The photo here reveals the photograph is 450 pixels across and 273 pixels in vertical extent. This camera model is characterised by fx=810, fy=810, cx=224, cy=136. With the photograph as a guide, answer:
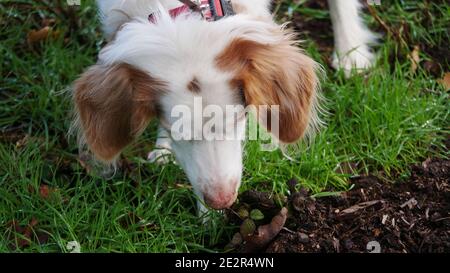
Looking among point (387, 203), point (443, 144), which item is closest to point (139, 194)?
point (387, 203)

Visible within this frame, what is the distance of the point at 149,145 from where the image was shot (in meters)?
4.07

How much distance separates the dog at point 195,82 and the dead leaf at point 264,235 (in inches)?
11.0

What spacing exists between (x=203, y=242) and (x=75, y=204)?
1.97 ft

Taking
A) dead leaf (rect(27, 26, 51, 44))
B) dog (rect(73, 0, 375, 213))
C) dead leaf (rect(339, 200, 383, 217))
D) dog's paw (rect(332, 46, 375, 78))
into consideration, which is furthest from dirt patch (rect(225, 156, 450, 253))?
dead leaf (rect(27, 26, 51, 44))

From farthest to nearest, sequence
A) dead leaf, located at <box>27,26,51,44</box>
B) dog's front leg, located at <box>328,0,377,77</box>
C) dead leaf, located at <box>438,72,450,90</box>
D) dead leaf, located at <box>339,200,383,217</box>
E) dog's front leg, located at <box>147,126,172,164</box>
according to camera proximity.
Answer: dead leaf, located at <box>27,26,51,44</box>
dog's front leg, located at <box>328,0,377,77</box>
dead leaf, located at <box>438,72,450,90</box>
dog's front leg, located at <box>147,126,172,164</box>
dead leaf, located at <box>339,200,383,217</box>

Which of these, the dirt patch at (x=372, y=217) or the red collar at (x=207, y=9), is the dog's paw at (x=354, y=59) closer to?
the dirt patch at (x=372, y=217)

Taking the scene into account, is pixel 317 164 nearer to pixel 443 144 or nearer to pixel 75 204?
pixel 443 144

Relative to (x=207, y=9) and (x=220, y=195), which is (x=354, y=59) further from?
(x=220, y=195)

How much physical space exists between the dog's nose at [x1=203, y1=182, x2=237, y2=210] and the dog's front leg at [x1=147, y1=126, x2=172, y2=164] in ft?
2.46

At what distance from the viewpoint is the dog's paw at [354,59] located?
4441 millimetres

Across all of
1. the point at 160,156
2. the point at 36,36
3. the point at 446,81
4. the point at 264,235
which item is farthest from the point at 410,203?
the point at 36,36

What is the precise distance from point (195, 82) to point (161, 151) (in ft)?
3.82

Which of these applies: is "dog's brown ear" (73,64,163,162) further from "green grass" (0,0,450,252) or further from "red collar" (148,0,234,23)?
"green grass" (0,0,450,252)

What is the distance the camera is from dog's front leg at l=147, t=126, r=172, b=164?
3822 millimetres
